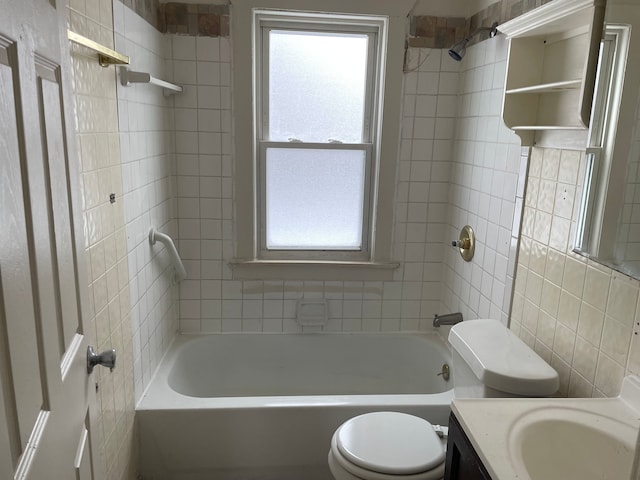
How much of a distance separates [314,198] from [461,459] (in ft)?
5.66

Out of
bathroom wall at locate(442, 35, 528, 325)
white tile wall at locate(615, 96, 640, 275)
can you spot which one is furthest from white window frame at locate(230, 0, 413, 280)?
white tile wall at locate(615, 96, 640, 275)

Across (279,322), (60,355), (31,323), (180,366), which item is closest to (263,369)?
(279,322)

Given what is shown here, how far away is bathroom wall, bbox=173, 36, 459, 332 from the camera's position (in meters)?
2.46

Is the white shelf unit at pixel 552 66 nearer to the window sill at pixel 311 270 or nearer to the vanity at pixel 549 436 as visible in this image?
the vanity at pixel 549 436

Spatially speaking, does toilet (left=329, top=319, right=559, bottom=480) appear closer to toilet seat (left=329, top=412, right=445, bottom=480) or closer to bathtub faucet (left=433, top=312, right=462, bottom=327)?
toilet seat (left=329, top=412, right=445, bottom=480)

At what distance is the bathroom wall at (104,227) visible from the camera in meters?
1.43

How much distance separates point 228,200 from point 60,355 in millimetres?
1697

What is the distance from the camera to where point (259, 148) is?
262cm

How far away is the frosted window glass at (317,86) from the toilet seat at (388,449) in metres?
1.48

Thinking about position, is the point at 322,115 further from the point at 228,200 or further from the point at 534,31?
the point at 534,31

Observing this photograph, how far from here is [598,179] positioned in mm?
1386

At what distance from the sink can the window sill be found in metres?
1.52

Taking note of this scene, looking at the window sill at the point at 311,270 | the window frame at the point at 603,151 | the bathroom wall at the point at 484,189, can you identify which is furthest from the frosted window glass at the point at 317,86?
the window frame at the point at 603,151

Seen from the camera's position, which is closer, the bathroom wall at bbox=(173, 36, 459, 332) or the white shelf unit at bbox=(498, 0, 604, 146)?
the white shelf unit at bbox=(498, 0, 604, 146)
